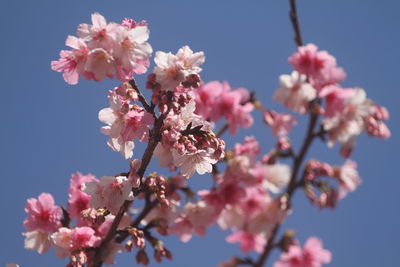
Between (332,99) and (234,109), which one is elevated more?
(234,109)

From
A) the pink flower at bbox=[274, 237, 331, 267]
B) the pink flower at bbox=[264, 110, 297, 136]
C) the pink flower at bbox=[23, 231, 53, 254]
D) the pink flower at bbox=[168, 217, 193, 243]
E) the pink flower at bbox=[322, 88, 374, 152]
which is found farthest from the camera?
the pink flower at bbox=[264, 110, 297, 136]

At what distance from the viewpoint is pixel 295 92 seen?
273 cm

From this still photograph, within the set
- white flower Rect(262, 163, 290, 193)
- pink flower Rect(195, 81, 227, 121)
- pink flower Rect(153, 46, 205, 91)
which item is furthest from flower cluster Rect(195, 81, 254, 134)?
pink flower Rect(153, 46, 205, 91)

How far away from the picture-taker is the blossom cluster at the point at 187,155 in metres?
1.75

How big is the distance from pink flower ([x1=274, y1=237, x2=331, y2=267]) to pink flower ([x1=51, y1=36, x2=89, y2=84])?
6.04 ft

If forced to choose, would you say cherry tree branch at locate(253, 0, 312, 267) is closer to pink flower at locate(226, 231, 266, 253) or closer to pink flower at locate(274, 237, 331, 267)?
pink flower at locate(274, 237, 331, 267)

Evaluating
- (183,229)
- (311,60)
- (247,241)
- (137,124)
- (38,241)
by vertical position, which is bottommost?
(38,241)

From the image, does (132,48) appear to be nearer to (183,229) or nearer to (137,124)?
(137,124)

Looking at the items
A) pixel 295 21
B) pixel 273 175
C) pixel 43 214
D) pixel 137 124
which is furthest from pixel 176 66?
pixel 273 175

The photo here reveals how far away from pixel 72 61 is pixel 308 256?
2.10 m

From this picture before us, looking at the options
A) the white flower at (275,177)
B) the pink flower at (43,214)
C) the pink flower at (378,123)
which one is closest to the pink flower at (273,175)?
the white flower at (275,177)

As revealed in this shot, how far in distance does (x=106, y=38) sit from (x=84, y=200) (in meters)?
0.94

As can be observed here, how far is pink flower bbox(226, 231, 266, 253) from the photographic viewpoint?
3070 millimetres

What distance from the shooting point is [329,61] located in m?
2.67
